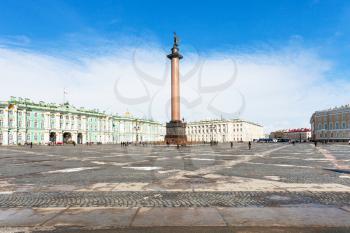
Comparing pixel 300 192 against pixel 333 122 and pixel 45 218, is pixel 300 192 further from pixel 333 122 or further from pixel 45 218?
pixel 333 122

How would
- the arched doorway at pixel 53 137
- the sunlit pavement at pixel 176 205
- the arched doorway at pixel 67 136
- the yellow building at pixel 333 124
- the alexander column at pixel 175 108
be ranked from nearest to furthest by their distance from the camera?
the sunlit pavement at pixel 176 205, the alexander column at pixel 175 108, the arched doorway at pixel 53 137, the arched doorway at pixel 67 136, the yellow building at pixel 333 124

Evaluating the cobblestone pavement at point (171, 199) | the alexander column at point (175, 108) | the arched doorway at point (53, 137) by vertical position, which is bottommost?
the cobblestone pavement at point (171, 199)

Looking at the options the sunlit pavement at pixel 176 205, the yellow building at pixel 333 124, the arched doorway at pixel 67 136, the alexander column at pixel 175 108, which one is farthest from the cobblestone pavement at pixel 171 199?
the yellow building at pixel 333 124

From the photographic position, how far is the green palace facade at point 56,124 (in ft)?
312

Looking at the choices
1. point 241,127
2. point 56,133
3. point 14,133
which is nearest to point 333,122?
point 241,127

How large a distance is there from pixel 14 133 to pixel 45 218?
101 meters

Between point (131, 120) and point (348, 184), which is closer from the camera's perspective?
point (348, 184)

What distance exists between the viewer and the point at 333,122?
414 feet

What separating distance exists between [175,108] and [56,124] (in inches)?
2640

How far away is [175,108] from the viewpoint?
58.8 meters

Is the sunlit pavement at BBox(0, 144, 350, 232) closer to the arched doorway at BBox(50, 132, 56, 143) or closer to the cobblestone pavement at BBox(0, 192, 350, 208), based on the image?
the cobblestone pavement at BBox(0, 192, 350, 208)

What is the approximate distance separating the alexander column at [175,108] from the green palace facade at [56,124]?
1518 inches

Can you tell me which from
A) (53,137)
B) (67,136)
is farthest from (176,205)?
(67,136)

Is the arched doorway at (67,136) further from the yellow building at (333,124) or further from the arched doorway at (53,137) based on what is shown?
the yellow building at (333,124)
